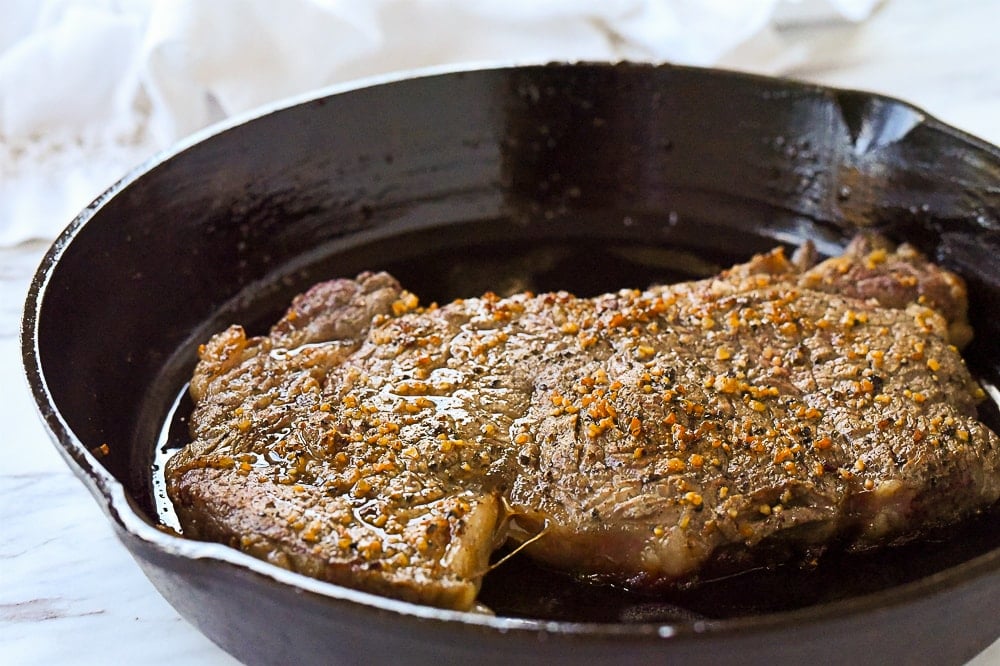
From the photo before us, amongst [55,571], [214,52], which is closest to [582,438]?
[55,571]

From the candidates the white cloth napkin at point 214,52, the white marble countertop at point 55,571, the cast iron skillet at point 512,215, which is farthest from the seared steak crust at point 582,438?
the white cloth napkin at point 214,52

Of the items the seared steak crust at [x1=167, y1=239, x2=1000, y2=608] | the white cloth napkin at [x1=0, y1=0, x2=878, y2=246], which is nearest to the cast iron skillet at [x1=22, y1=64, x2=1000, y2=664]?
the seared steak crust at [x1=167, y1=239, x2=1000, y2=608]

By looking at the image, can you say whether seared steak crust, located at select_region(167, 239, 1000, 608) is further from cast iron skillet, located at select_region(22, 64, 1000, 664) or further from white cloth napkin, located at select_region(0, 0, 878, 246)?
white cloth napkin, located at select_region(0, 0, 878, 246)

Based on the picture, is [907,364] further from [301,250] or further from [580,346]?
[301,250]

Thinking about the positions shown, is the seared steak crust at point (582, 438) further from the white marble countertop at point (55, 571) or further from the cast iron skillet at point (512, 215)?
the white marble countertop at point (55, 571)

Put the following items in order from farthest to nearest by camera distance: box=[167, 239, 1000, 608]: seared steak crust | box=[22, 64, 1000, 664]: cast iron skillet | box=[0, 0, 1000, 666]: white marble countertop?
1. box=[22, 64, 1000, 664]: cast iron skillet
2. box=[0, 0, 1000, 666]: white marble countertop
3. box=[167, 239, 1000, 608]: seared steak crust

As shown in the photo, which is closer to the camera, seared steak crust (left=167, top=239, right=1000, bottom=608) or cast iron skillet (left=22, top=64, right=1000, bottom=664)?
seared steak crust (left=167, top=239, right=1000, bottom=608)
